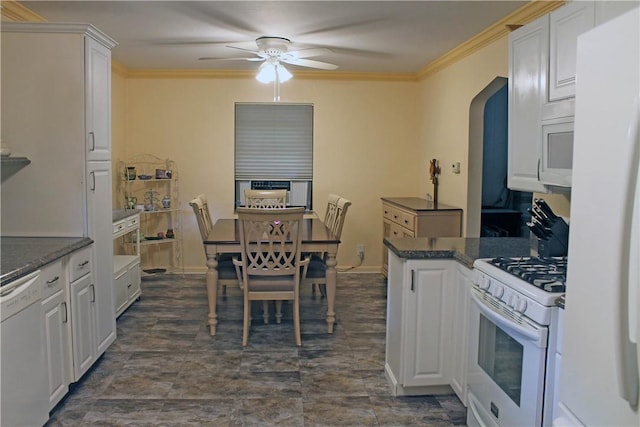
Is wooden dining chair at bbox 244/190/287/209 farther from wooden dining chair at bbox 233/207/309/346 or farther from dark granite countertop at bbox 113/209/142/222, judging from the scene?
wooden dining chair at bbox 233/207/309/346

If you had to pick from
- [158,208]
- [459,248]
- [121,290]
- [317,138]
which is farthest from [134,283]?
[459,248]

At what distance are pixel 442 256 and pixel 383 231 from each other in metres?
3.32

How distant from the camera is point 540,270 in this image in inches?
83.8

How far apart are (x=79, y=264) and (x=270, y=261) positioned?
4.41ft

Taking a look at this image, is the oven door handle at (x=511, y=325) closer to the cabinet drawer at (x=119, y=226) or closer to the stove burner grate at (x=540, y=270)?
the stove burner grate at (x=540, y=270)

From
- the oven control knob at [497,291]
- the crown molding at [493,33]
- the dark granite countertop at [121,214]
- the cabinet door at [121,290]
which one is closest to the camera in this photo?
the oven control knob at [497,291]

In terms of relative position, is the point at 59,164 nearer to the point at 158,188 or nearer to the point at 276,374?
the point at 276,374

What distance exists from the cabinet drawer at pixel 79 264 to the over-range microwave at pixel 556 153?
2.52m

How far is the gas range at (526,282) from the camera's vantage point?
181 cm

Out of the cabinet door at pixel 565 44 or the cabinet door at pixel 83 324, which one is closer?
the cabinet door at pixel 565 44

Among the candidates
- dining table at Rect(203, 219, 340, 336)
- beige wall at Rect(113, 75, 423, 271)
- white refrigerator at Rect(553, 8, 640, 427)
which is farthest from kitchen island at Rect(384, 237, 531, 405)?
beige wall at Rect(113, 75, 423, 271)

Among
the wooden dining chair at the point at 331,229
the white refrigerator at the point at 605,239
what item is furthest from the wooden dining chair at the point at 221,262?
the white refrigerator at the point at 605,239

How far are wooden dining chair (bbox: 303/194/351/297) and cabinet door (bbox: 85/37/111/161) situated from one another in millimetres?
1769

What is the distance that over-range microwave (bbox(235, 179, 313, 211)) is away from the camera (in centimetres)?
620
